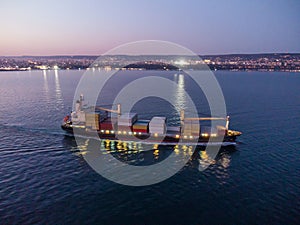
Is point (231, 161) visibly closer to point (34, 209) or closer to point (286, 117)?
point (34, 209)

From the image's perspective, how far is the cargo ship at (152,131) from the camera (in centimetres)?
6028

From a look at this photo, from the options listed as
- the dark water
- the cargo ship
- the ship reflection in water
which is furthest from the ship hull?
the dark water

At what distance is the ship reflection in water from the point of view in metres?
49.5

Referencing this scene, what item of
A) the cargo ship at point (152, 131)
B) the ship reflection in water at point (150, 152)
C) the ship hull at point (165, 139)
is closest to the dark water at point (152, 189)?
the ship reflection in water at point (150, 152)

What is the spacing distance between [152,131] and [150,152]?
795 centimetres

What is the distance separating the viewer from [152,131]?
62000mm

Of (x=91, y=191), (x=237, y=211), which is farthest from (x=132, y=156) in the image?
(x=237, y=211)

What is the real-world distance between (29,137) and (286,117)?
302ft

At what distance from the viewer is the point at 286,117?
288 ft

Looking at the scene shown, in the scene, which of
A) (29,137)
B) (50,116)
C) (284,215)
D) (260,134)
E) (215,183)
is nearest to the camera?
(284,215)

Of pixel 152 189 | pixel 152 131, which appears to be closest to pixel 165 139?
pixel 152 131

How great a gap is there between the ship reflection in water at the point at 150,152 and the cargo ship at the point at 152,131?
1657 mm

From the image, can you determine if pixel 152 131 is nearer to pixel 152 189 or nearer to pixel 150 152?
pixel 150 152

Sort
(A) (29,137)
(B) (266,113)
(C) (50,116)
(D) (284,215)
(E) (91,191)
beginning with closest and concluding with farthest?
(D) (284,215) → (E) (91,191) → (A) (29,137) → (C) (50,116) → (B) (266,113)
